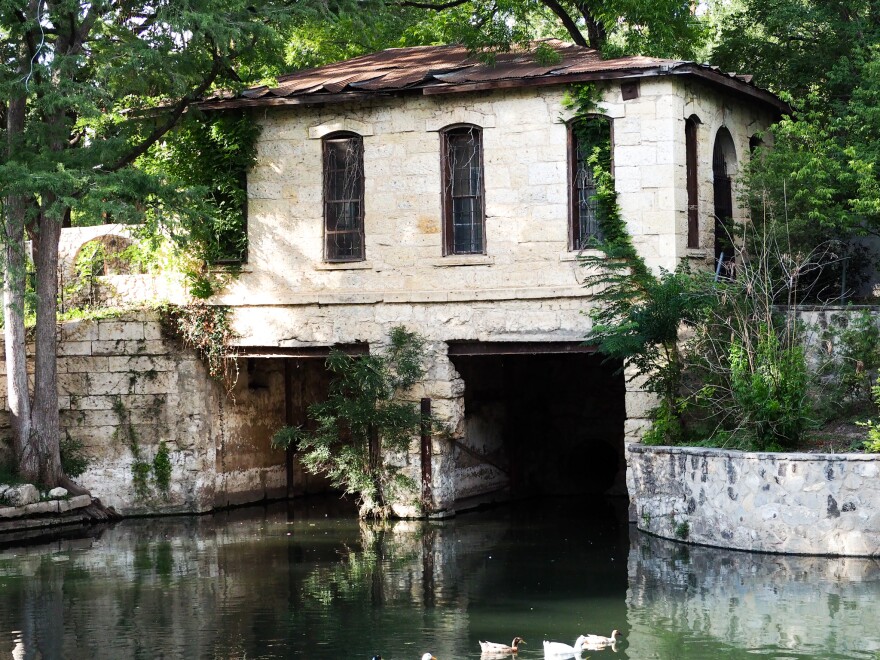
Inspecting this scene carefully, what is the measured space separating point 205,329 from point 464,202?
4.56 meters

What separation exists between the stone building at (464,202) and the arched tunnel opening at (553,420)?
71 centimetres

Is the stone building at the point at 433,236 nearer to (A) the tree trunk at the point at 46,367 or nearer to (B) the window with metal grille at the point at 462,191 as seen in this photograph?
(B) the window with metal grille at the point at 462,191

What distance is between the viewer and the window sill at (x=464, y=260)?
18.4 metres

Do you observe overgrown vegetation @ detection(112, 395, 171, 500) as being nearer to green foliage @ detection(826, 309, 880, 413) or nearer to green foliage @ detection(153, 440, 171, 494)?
green foliage @ detection(153, 440, 171, 494)

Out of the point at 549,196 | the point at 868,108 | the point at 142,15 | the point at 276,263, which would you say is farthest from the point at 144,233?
the point at 868,108

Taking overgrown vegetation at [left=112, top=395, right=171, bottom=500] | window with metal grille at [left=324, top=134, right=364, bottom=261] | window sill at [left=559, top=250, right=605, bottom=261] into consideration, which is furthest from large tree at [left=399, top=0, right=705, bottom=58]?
overgrown vegetation at [left=112, top=395, right=171, bottom=500]

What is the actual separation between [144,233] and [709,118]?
27.8 ft

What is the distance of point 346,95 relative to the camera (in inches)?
737

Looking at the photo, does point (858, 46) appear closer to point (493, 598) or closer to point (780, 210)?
point (780, 210)

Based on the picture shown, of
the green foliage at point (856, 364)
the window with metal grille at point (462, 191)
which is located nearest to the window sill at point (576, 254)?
the window with metal grille at point (462, 191)

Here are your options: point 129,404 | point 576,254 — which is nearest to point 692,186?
point 576,254

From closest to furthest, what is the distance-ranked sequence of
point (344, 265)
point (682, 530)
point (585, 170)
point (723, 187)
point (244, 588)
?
point (244, 588) → point (682, 530) → point (585, 170) → point (344, 265) → point (723, 187)

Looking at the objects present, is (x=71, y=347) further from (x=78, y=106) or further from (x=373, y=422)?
(x=373, y=422)

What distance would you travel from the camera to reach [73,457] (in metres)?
19.6
